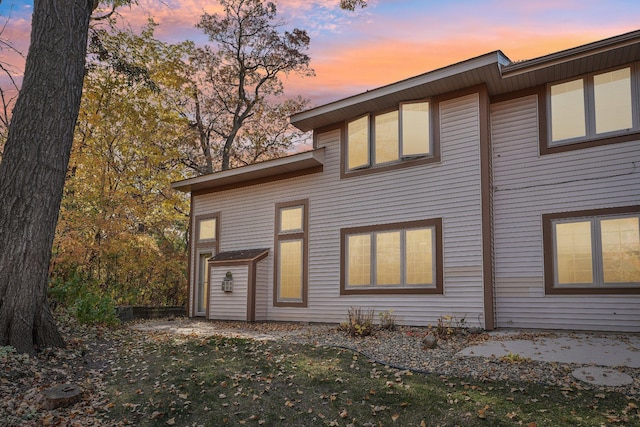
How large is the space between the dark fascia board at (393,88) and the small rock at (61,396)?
8.11 m

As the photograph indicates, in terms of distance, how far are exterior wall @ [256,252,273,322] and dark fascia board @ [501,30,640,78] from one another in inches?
292

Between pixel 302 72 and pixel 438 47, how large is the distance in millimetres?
10658

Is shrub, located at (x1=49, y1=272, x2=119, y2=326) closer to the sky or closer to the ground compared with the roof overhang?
closer to the ground

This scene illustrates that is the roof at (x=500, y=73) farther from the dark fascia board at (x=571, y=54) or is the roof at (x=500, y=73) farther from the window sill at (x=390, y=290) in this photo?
the window sill at (x=390, y=290)

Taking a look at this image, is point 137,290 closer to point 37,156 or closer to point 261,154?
point 261,154

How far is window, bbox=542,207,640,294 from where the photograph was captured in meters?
8.40

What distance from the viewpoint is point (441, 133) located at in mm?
10367

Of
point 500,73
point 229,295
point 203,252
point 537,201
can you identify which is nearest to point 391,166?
point 500,73

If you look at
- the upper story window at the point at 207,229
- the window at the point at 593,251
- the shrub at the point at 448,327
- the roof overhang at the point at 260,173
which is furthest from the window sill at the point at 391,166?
the upper story window at the point at 207,229

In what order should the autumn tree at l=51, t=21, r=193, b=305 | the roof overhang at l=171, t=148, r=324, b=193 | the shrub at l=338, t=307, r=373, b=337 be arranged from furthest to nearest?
the autumn tree at l=51, t=21, r=193, b=305 → the roof overhang at l=171, t=148, r=324, b=193 → the shrub at l=338, t=307, r=373, b=337

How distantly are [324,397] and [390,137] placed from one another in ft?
22.8

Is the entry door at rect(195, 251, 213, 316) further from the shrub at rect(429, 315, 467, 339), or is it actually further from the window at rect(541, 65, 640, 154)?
the window at rect(541, 65, 640, 154)

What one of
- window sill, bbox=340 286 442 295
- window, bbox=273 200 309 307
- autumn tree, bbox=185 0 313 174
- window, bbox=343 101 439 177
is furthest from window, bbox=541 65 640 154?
autumn tree, bbox=185 0 313 174

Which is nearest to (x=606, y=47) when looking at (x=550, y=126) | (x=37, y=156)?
(x=550, y=126)
